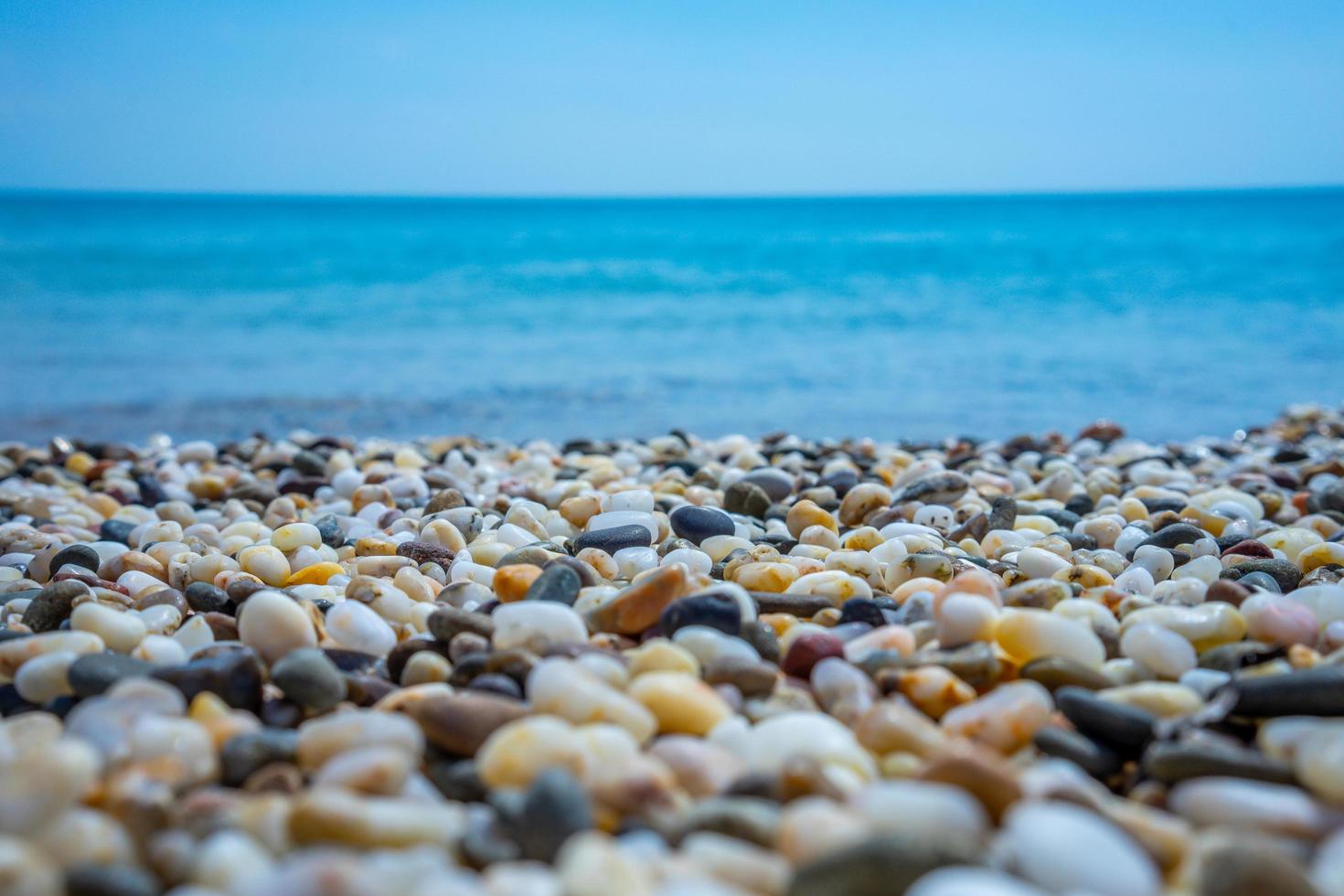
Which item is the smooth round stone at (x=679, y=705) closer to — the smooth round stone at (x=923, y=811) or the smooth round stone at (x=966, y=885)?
the smooth round stone at (x=923, y=811)

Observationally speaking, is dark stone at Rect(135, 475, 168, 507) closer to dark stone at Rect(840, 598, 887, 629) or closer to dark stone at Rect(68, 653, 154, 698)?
dark stone at Rect(68, 653, 154, 698)

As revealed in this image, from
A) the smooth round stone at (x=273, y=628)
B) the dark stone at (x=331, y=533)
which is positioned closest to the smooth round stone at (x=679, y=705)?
the smooth round stone at (x=273, y=628)

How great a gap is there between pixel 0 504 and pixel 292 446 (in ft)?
4.54

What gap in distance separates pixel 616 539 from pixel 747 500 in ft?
2.26

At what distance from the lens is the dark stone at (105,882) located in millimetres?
948

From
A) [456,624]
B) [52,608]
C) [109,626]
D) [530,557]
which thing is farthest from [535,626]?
[52,608]

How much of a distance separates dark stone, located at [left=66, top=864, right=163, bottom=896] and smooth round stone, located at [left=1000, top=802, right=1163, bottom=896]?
32.5 inches

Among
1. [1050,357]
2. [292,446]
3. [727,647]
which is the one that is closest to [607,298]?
[1050,357]

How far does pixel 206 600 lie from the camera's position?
190 cm

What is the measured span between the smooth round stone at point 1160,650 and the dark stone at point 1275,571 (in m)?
0.59

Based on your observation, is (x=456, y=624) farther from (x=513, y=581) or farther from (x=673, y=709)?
(x=673, y=709)

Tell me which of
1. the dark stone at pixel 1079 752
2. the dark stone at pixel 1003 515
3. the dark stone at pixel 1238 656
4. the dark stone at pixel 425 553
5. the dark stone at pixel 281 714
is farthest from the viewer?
the dark stone at pixel 1003 515

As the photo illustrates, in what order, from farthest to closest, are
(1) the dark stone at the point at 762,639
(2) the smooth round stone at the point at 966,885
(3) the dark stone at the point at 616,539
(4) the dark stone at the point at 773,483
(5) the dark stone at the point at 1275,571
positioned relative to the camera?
(4) the dark stone at the point at 773,483 → (3) the dark stone at the point at 616,539 → (5) the dark stone at the point at 1275,571 → (1) the dark stone at the point at 762,639 → (2) the smooth round stone at the point at 966,885

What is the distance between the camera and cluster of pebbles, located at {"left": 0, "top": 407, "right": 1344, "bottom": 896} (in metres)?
0.98
